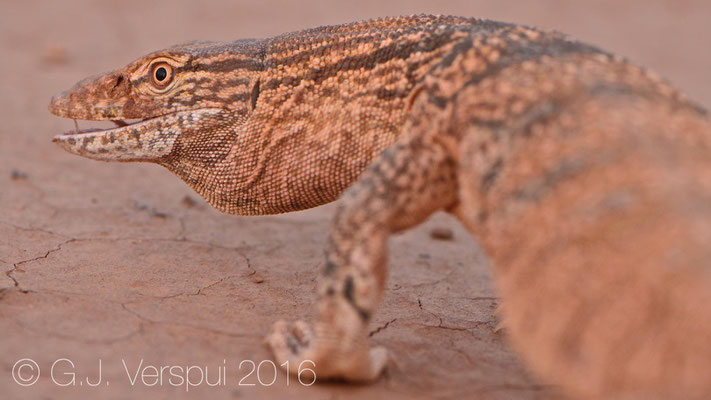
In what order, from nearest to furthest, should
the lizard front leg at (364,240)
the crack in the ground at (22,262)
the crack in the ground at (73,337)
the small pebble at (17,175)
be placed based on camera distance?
the lizard front leg at (364,240), the crack in the ground at (73,337), the crack in the ground at (22,262), the small pebble at (17,175)

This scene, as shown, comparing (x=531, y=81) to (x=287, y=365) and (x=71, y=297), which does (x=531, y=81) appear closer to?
(x=287, y=365)

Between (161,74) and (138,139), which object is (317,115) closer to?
(161,74)

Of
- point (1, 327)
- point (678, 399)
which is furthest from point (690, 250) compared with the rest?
point (1, 327)

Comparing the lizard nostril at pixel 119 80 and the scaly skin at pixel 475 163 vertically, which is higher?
the lizard nostril at pixel 119 80

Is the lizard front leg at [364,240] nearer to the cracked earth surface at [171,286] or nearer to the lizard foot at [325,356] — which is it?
the lizard foot at [325,356]

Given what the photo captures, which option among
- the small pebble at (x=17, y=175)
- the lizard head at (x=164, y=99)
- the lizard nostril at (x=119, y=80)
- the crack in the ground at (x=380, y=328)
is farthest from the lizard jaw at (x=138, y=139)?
the small pebble at (x=17, y=175)

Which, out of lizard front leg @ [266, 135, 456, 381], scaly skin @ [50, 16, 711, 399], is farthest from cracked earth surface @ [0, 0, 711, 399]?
scaly skin @ [50, 16, 711, 399]
